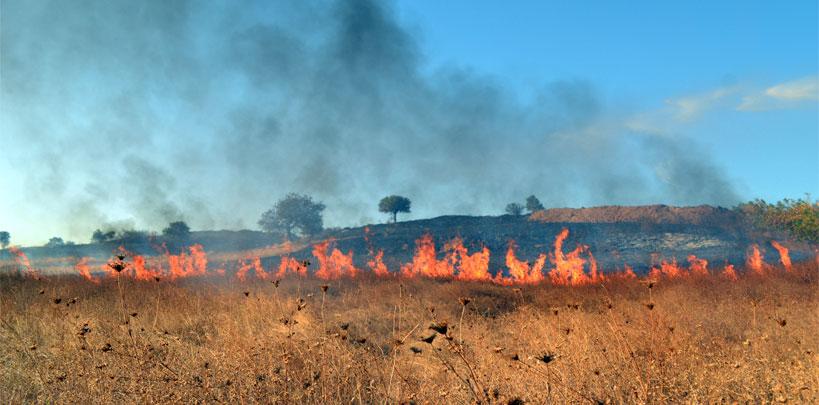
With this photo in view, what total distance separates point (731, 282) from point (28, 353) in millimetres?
15144

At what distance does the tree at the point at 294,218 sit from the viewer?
41719mm

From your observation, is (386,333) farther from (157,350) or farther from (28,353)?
(28,353)

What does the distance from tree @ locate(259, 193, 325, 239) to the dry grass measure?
28722 mm

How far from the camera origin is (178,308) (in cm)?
992

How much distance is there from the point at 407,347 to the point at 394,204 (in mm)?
41252

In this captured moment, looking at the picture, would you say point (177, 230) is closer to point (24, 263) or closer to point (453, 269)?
point (24, 263)

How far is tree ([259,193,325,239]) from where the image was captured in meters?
41.7

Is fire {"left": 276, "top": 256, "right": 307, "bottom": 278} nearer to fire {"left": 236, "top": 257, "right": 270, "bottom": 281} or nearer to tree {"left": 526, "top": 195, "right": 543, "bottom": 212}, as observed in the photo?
fire {"left": 236, "top": 257, "right": 270, "bottom": 281}

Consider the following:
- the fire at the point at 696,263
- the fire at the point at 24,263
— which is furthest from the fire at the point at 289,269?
the fire at the point at 696,263

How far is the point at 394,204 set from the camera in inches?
1935

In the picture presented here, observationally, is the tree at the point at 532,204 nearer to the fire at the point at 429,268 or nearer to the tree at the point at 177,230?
the fire at the point at 429,268

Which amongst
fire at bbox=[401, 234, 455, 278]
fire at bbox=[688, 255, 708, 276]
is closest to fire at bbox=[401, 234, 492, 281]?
fire at bbox=[401, 234, 455, 278]

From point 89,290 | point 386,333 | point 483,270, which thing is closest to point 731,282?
point 483,270

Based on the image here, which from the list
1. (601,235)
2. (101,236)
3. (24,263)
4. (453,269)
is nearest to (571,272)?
(453,269)
